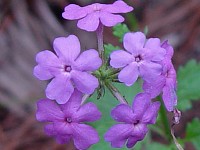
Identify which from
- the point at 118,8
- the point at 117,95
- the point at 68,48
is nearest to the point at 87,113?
the point at 117,95

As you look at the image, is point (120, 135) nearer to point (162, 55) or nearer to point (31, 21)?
point (162, 55)

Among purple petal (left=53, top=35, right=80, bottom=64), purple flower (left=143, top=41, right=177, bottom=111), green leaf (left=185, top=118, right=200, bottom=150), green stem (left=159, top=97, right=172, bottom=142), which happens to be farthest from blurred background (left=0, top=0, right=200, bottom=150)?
purple petal (left=53, top=35, right=80, bottom=64)

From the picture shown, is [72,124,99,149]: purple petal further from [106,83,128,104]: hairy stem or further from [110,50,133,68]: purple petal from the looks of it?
[110,50,133,68]: purple petal

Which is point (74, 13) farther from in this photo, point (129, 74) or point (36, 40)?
point (36, 40)

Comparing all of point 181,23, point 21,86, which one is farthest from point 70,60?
point 181,23

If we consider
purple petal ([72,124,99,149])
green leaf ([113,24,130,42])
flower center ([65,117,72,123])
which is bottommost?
purple petal ([72,124,99,149])

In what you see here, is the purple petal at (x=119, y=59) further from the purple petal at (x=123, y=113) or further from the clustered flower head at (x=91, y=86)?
the purple petal at (x=123, y=113)
